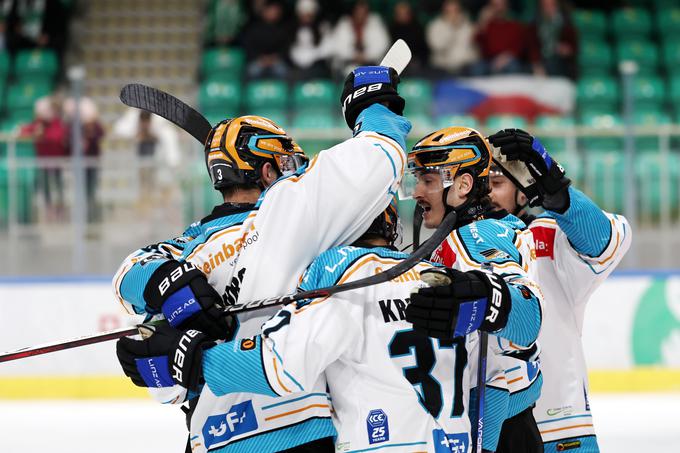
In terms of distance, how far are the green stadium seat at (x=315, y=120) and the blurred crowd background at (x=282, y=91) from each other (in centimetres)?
2

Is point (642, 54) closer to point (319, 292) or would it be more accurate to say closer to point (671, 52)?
point (671, 52)

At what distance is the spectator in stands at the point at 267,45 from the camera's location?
9.98 meters

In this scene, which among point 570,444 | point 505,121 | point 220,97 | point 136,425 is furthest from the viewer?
point 220,97

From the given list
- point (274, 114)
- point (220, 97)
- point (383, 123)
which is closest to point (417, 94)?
point (274, 114)

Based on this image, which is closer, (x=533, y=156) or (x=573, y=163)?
(x=533, y=156)

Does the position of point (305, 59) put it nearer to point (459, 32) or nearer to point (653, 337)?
point (459, 32)

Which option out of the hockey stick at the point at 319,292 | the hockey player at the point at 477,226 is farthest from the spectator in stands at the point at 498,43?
the hockey stick at the point at 319,292

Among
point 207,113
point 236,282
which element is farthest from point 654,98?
point 236,282

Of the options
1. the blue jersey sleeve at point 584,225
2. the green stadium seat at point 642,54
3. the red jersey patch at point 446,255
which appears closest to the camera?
the red jersey patch at point 446,255

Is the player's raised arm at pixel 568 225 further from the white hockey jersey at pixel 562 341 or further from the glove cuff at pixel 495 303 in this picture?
the glove cuff at pixel 495 303

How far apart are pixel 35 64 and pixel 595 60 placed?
511 centimetres

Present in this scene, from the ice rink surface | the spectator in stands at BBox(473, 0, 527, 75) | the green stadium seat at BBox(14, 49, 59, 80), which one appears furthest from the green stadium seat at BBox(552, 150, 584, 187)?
the green stadium seat at BBox(14, 49, 59, 80)

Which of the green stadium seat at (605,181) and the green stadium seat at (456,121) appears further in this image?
the green stadium seat at (456,121)

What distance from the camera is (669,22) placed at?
414 inches
